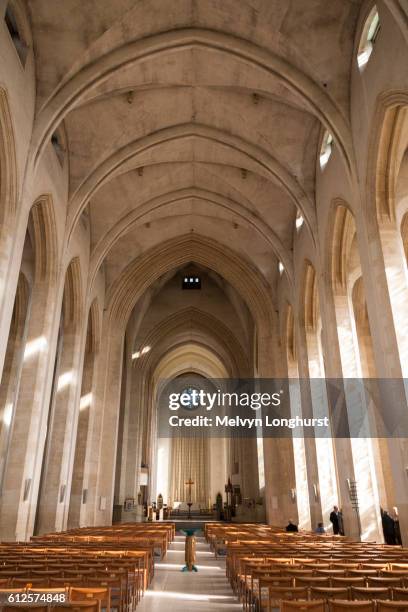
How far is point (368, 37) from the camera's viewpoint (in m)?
11.6

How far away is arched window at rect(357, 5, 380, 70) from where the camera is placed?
36.3ft

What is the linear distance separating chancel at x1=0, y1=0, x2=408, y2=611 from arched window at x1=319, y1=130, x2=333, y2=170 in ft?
0.51

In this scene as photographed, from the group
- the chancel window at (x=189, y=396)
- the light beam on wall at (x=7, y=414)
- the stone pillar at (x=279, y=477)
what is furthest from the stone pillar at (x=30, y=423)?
the chancel window at (x=189, y=396)

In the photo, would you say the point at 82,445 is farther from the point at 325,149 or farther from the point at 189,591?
the point at 325,149

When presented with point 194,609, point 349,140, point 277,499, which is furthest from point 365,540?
point 349,140

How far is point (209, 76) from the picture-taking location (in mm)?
14641

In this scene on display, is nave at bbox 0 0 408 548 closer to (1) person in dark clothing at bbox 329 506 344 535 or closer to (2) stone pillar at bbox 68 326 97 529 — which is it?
(2) stone pillar at bbox 68 326 97 529

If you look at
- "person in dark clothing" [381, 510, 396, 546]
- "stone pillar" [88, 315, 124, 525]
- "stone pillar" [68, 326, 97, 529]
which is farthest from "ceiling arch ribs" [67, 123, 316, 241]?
"person in dark clothing" [381, 510, 396, 546]

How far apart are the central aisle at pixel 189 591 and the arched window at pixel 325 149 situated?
39.8 ft

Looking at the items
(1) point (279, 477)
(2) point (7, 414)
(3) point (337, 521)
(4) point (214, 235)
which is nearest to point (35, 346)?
(2) point (7, 414)

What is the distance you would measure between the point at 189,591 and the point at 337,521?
26.7 feet

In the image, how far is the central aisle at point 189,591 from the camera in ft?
22.4

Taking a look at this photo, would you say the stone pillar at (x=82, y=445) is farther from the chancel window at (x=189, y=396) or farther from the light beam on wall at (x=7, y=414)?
the chancel window at (x=189, y=396)

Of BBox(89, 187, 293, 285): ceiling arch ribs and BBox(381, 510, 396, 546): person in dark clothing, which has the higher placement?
BBox(89, 187, 293, 285): ceiling arch ribs
